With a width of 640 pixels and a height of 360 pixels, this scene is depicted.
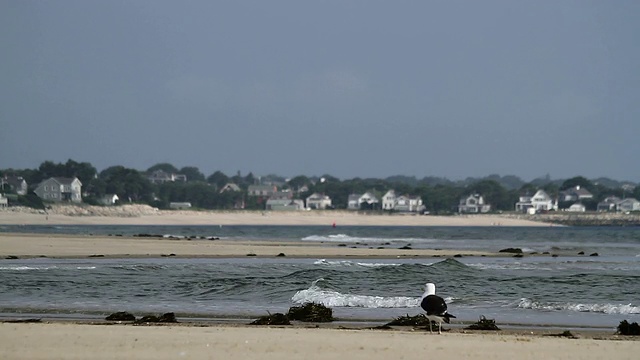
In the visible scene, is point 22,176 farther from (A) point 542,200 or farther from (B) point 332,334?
(B) point 332,334

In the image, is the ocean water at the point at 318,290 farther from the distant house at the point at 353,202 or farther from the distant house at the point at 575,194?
the distant house at the point at 575,194

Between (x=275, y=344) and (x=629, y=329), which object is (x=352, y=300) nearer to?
(x=629, y=329)

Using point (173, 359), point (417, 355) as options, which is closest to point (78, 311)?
point (173, 359)

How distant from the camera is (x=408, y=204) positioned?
536 feet

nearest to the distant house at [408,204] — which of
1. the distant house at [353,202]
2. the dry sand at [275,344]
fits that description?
the distant house at [353,202]

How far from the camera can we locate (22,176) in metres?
147

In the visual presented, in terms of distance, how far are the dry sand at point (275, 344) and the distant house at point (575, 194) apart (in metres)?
162

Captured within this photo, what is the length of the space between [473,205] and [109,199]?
199ft

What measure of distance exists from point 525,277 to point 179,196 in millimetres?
138872

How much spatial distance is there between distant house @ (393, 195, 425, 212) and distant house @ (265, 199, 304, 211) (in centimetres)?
1612

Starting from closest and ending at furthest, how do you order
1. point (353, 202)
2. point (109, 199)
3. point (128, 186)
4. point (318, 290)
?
1. point (318, 290)
2. point (109, 199)
3. point (128, 186)
4. point (353, 202)

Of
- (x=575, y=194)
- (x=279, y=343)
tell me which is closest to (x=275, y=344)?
(x=279, y=343)

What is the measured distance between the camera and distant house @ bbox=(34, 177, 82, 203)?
13012cm

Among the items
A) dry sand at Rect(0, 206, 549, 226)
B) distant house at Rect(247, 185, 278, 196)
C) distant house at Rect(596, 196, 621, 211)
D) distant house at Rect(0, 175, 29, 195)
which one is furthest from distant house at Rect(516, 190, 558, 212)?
distant house at Rect(0, 175, 29, 195)
